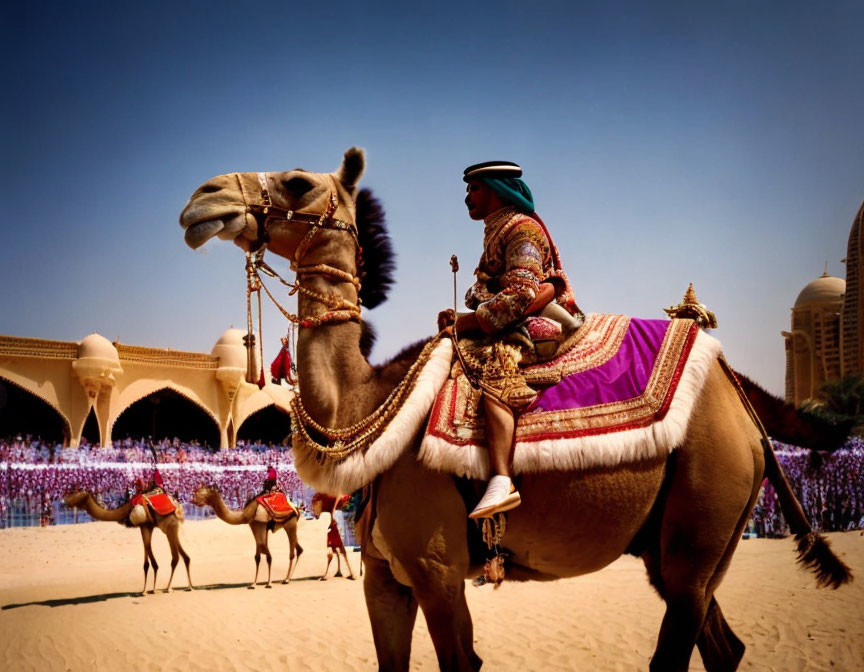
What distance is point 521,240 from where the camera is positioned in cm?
360

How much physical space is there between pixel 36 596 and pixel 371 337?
38.0 ft

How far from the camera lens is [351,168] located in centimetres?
400

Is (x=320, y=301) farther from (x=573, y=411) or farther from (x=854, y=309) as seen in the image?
(x=854, y=309)

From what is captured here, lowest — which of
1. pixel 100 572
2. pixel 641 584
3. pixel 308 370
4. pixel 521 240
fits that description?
pixel 100 572

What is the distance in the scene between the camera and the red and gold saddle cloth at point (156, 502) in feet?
44.1

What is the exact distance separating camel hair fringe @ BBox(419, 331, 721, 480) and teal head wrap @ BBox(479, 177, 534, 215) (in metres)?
1.26

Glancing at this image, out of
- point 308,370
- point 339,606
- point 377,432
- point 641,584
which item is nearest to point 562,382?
point 377,432

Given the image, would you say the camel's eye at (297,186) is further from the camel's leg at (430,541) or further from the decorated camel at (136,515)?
the decorated camel at (136,515)

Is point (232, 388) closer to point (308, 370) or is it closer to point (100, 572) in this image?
point (100, 572)

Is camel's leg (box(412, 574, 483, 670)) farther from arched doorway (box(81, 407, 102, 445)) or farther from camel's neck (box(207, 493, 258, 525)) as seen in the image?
arched doorway (box(81, 407, 102, 445))

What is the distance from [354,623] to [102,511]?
676cm

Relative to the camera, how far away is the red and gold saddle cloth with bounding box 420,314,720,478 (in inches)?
131

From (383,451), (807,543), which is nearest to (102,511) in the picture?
(383,451)

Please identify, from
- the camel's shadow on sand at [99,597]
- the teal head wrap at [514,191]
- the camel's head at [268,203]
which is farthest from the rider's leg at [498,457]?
the camel's shadow on sand at [99,597]
